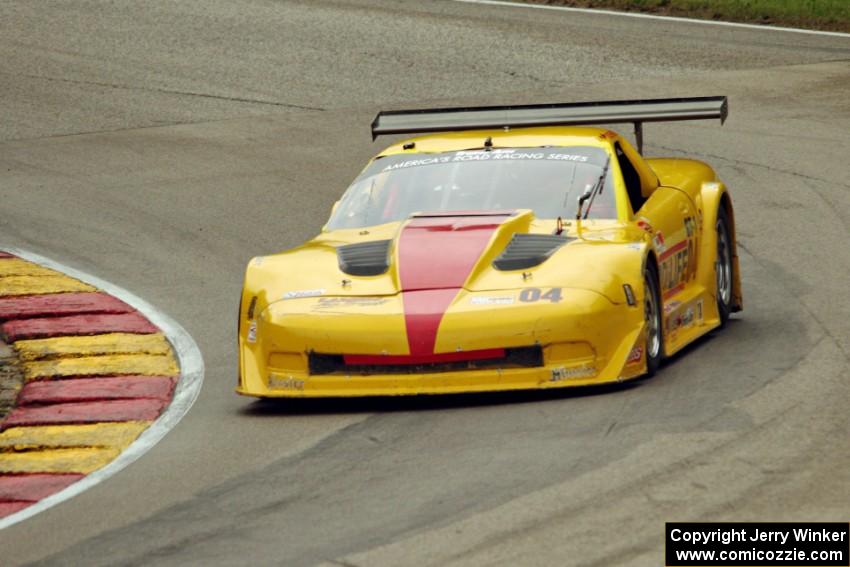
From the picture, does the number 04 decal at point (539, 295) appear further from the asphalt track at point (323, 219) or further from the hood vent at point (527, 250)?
the asphalt track at point (323, 219)

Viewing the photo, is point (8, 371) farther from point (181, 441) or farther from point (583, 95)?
point (583, 95)

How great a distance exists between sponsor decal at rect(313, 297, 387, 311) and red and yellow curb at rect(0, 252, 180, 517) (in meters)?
1.15

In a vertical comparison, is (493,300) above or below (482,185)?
below

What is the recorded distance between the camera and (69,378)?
10383mm

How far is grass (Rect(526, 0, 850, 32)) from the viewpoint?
22.9m

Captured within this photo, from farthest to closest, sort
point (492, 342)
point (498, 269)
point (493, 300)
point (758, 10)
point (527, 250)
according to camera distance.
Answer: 1. point (758, 10)
2. point (527, 250)
3. point (498, 269)
4. point (493, 300)
5. point (492, 342)

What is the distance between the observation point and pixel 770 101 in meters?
18.3

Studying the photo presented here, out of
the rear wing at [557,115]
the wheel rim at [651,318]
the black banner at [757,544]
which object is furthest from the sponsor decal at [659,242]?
the black banner at [757,544]

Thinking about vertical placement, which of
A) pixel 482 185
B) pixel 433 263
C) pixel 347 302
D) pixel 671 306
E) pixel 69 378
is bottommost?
pixel 69 378

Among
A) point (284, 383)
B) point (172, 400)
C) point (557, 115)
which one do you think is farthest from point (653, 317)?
point (172, 400)

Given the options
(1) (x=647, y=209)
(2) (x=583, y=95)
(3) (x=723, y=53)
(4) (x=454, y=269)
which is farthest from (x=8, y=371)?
(3) (x=723, y=53)

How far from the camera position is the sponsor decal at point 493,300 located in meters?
8.71

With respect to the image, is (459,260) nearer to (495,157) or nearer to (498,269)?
(498,269)

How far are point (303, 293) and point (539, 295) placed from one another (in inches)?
48.4
